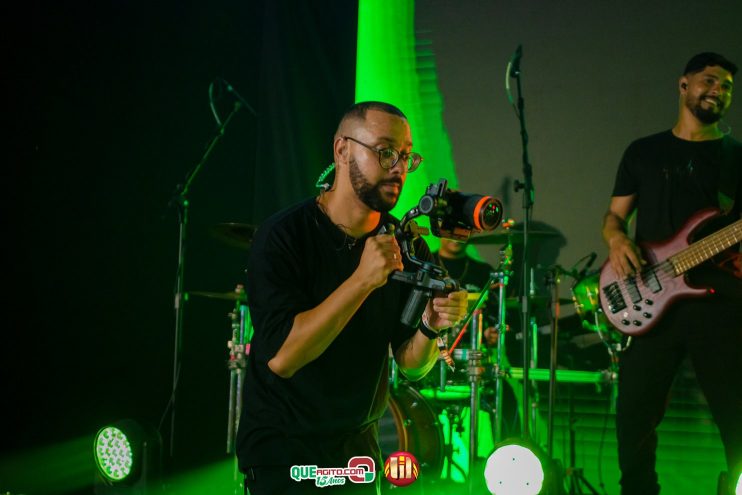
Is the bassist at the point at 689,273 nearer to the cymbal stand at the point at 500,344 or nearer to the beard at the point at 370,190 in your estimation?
the cymbal stand at the point at 500,344

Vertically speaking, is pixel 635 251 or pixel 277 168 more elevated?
pixel 277 168

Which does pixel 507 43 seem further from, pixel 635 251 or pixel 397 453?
pixel 397 453

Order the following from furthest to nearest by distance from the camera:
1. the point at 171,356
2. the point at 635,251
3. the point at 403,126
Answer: the point at 171,356 < the point at 635,251 < the point at 403,126

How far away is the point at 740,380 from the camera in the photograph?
11.1ft

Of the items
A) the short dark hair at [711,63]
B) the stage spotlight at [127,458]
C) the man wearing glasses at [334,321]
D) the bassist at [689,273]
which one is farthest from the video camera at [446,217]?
the stage spotlight at [127,458]

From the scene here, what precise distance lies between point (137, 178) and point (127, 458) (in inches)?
82.2

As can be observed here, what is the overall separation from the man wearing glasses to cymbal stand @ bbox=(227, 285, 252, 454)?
2.75 metres

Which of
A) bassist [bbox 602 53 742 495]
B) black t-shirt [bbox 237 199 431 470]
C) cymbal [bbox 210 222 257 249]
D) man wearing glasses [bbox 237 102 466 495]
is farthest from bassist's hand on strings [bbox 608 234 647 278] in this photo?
cymbal [bbox 210 222 257 249]

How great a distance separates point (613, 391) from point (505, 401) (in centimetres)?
98

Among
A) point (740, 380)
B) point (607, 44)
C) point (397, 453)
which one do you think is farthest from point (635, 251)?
point (607, 44)

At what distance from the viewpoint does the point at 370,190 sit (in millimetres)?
2396

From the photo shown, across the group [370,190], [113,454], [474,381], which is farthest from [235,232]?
[370,190]

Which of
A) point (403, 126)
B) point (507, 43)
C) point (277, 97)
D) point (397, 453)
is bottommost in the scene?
point (397, 453)

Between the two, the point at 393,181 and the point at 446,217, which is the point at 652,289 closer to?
the point at 393,181
